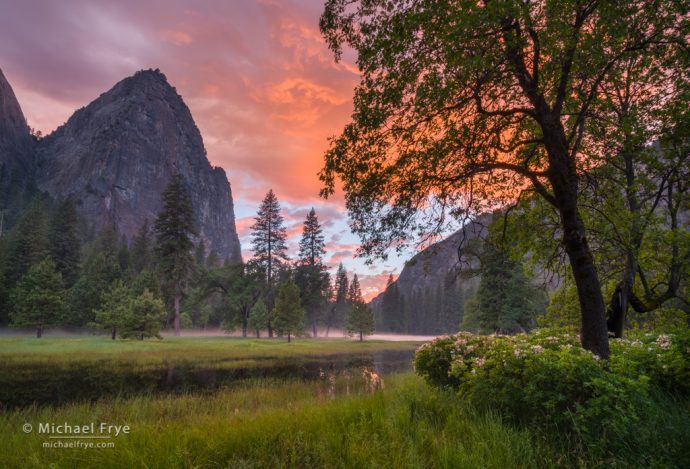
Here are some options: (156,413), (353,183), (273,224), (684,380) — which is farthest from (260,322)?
(684,380)

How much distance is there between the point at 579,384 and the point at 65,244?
227ft

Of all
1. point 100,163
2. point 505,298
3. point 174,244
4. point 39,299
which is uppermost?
point 100,163

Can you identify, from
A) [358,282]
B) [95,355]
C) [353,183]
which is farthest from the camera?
[358,282]

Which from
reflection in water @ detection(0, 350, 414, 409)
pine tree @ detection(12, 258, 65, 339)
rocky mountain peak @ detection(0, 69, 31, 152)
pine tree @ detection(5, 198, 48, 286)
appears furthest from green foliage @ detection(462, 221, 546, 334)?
rocky mountain peak @ detection(0, 69, 31, 152)

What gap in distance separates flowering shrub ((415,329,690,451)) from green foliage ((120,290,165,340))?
33462 mm

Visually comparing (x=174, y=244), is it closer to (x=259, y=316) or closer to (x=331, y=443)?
(x=259, y=316)

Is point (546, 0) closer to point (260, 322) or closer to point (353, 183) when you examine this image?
point (353, 183)

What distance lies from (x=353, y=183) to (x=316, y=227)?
55079mm

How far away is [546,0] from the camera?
6.13 metres

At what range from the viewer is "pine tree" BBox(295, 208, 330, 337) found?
6169 cm

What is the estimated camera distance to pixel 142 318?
109 feet

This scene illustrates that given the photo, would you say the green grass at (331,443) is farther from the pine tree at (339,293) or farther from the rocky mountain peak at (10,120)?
the rocky mountain peak at (10,120)

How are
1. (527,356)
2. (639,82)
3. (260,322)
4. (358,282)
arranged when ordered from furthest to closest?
(358,282)
(260,322)
(639,82)
(527,356)

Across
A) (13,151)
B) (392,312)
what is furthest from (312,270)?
(13,151)
